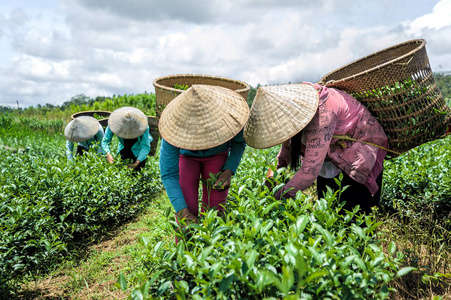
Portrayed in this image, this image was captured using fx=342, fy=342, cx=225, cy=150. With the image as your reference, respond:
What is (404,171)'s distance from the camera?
3502mm

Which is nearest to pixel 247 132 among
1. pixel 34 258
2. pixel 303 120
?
pixel 303 120

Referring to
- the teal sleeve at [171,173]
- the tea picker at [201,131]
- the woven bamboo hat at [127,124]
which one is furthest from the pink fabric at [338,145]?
the woven bamboo hat at [127,124]

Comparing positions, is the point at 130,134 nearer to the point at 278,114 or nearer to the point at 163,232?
the point at 163,232

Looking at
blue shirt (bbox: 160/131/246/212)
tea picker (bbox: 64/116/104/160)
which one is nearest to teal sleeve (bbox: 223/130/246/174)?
blue shirt (bbox: 160/131/246/212)

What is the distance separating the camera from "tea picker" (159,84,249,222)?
6.13 ft

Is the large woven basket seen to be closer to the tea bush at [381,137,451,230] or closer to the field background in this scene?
the field background

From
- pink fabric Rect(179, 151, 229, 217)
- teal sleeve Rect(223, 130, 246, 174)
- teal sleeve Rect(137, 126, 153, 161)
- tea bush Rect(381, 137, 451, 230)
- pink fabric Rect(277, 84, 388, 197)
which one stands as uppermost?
pink fabric Rect(277, 84, 388, 197)

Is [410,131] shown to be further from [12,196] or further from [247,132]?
[12,196]

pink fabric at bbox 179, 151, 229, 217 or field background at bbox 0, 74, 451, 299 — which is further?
pink fabric at bbox 179, 151, 229, 217

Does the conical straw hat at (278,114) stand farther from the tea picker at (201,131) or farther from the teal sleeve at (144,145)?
the teal sleeve at (144,145)

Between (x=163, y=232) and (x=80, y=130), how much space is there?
95.1 inches

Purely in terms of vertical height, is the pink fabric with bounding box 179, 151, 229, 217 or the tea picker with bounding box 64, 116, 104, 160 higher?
the pink fabric with bounding box 179, 151, 229, 217

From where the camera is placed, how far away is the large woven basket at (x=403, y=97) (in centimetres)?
210

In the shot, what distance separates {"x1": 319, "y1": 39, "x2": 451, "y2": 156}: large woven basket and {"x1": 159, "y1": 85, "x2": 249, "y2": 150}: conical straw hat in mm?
834
